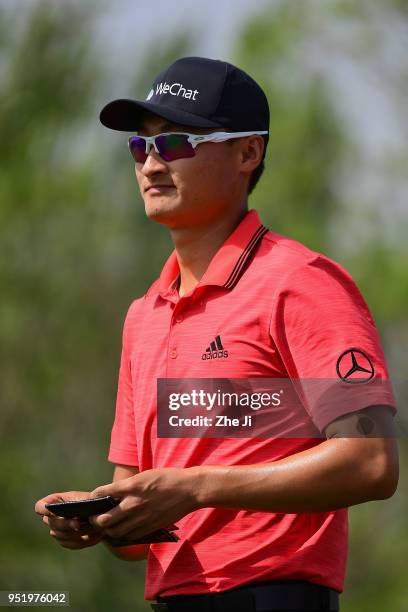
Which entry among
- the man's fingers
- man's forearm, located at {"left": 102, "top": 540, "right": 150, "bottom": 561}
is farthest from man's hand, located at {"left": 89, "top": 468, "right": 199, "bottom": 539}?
man's forearm, located at {"left": 102, "top": 540, "right": 150, "bottom": 561}

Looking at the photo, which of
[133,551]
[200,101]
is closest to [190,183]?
[200,101]

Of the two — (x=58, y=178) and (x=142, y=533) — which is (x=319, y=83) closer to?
(x=58, y=178)

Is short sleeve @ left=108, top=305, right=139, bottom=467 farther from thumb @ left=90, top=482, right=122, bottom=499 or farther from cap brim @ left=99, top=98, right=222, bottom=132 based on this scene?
thumb @ left=90, top=482, right=122, bottom=499

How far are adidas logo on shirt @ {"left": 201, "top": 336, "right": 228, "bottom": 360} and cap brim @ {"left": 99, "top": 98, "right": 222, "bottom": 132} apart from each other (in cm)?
72

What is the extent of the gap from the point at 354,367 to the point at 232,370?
361mm

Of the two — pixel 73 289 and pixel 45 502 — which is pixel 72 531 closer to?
pixel 45 502

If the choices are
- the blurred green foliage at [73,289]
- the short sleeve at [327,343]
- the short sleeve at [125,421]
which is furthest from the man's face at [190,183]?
the blurred green foliage at [73,289]

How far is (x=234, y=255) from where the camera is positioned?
11.7 ft

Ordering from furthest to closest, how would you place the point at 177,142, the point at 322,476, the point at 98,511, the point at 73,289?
the point at 73,289
the point at 177,142
the point at 98,511
the point at 322,476

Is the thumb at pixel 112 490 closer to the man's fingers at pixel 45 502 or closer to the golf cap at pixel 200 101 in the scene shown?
the man's fingers at pixel 45 502

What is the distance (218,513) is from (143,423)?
1.37 feet

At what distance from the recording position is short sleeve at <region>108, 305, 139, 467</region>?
3877mm

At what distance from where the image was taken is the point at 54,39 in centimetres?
2042

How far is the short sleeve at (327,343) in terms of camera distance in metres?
3.10
